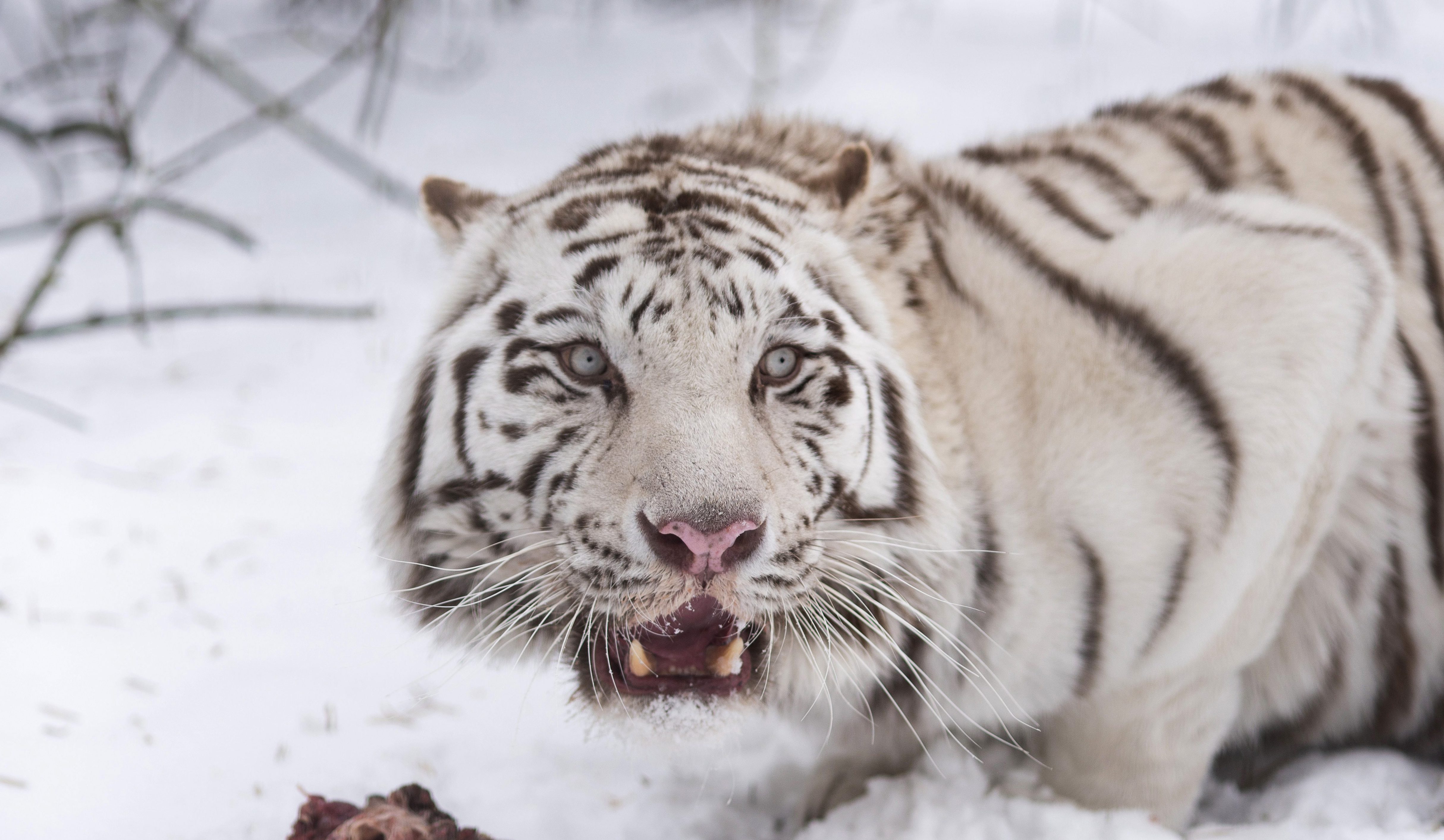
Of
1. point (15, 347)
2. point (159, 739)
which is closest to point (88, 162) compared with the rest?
point (15, 347)

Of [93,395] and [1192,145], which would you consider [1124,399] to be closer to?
[1192,145]

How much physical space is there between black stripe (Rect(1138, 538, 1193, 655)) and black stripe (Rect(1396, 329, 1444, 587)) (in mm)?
456

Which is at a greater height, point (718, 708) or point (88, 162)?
point (88, 162)

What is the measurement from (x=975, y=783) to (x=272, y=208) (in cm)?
508

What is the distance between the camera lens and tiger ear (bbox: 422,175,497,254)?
1467 millimetres

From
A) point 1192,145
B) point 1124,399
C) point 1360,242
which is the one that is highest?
point 1192,145

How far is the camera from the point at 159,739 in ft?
5.59

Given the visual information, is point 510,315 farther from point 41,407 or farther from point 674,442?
point 41,407

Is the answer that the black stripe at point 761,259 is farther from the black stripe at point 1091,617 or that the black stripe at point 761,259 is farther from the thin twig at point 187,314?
the thin twig at point 187,314

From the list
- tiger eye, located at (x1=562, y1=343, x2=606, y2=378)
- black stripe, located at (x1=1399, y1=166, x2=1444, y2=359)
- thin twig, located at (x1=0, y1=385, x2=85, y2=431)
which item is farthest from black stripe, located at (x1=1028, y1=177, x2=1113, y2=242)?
thin twig, located at (x1=0, y1=385, x2=85, y2=431)

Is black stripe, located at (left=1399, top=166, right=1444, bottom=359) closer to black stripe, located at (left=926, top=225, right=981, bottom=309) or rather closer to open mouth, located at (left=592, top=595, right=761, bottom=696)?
black stripe, located at (left=926, top=225, right=981, bottom=309)

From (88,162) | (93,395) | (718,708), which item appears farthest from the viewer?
(88,162)

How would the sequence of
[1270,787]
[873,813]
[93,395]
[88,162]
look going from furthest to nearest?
[88,162], [93,395], [1270,787], [873,813]

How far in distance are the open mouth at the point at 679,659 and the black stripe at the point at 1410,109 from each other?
4.51ft
